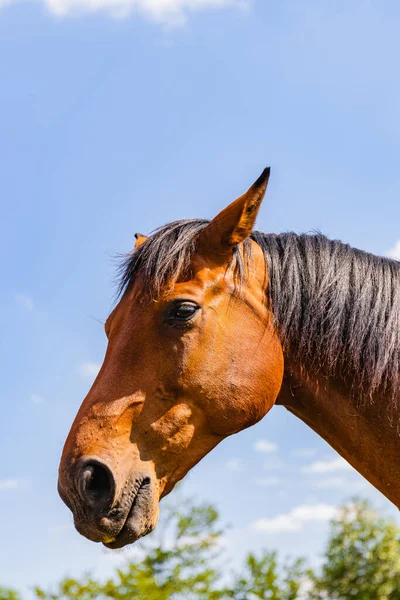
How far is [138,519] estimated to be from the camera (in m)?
3.29

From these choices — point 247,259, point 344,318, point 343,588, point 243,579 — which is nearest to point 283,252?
point 247,259

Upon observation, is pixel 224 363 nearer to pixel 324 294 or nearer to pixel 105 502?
pixel 324 294

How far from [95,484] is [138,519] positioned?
0.30 m

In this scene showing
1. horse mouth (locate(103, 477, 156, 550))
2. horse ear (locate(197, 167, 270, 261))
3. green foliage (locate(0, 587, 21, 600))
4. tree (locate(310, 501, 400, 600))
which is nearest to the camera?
horse mouth (locate(103, 477, 156, 550))

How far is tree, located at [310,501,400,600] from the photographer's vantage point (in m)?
38.9

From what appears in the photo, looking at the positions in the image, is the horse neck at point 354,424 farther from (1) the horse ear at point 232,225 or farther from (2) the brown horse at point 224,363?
(1) the horse ear at point 232,225

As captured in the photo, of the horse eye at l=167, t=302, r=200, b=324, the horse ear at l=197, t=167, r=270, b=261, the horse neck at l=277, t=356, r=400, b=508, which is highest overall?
the horse ear at l=197, t=167, r=270, b=261

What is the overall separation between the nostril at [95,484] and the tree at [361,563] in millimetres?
40269

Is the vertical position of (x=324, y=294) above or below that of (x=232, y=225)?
below

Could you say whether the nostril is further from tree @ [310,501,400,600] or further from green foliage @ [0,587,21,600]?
tree @ [310,501,400,600]

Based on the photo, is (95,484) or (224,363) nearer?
(95,484)

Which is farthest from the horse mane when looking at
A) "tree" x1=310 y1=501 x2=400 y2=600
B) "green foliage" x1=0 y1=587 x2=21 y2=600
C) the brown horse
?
"tree" x1=310 y1=501 x2=400 y2=600

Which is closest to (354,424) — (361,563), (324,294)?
(324,294)

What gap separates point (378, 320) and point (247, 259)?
0.89m
